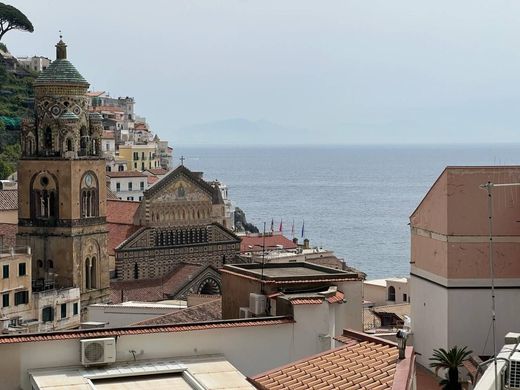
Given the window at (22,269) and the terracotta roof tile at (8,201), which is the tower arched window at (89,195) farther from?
the terracotta roof tile at (8,201)

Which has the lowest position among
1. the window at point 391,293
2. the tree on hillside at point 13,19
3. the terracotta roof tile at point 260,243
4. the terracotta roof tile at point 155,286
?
the terracotta roof tile at point 155,286

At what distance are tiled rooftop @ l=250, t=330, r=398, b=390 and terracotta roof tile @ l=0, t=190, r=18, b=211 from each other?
165 ft

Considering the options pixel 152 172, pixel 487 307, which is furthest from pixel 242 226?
pixel 487 307

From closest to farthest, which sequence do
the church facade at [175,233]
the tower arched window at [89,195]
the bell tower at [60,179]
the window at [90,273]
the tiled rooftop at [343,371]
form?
the tiled rooftop at [343,371] < the bell tower at [60,179] < the tower arched window at [89,195] < the window at [90,273] < the church facade at [175,233]

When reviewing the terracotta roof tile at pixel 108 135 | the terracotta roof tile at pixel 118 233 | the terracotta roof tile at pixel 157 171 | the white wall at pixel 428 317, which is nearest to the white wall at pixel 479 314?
the white wall at pixel 428 317

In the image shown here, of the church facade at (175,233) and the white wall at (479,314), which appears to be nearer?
Result: the white wall at (479,314)

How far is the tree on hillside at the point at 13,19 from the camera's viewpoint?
389ft

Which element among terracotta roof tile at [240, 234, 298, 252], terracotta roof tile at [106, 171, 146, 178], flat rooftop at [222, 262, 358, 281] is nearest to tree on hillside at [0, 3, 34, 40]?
terracotta roof tile at [106, 171, 146, 178]

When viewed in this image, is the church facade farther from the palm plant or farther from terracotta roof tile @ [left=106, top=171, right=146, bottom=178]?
the palm plant

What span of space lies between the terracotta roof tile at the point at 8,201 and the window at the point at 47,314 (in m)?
18.5

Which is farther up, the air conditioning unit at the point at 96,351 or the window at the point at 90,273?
the air conditioning unit at the point at 96,351

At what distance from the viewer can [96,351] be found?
1650 cm

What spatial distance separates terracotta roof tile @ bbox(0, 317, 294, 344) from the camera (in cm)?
1633

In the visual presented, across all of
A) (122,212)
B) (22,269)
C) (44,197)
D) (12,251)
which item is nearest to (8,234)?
(44,197)
